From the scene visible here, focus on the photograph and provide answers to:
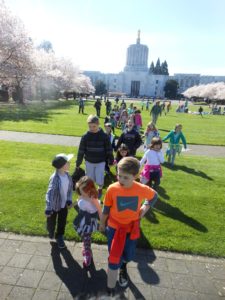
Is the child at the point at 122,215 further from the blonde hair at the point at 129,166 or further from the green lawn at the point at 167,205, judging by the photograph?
the green lawn at the point at 167,205

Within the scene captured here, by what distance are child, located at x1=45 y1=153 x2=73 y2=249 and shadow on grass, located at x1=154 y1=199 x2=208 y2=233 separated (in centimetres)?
252

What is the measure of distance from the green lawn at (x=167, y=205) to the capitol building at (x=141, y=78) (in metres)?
148

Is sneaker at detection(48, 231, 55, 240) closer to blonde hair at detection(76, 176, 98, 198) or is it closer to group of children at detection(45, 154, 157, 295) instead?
group of children at detection(45, 154, 157, 295)

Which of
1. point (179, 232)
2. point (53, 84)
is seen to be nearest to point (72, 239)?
point (179, 232)

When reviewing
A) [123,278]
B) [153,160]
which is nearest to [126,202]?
[123,278]

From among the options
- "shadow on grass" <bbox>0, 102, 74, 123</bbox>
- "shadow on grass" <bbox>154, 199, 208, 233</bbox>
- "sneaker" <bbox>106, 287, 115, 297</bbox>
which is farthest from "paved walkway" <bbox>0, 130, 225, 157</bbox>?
"sneaker" <bbox>106, 287, 115, 297</bbox>

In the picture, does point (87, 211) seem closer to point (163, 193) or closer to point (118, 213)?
point (118, 213)

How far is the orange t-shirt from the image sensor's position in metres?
3.57

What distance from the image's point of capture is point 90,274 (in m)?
4.11

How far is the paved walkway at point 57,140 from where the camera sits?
13605 millimetres

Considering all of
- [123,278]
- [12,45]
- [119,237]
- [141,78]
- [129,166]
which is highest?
[141,78]

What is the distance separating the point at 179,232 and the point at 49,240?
2.42 meters

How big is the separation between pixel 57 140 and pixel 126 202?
11.1 meters

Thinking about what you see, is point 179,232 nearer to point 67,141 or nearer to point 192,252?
point 192,252
